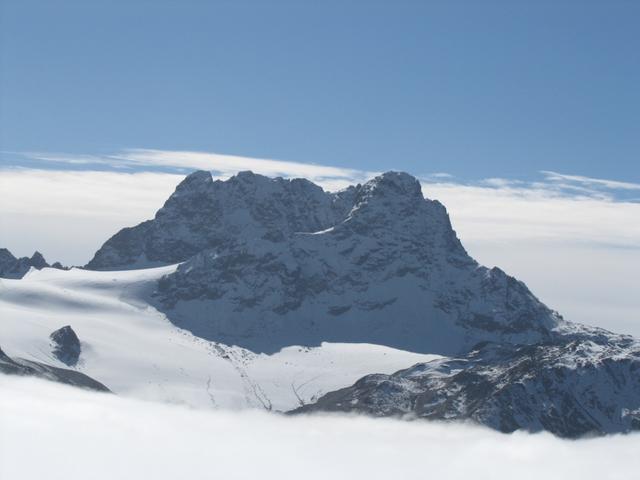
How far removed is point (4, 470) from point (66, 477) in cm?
1388

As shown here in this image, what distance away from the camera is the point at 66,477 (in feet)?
638

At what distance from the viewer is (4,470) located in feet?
655
